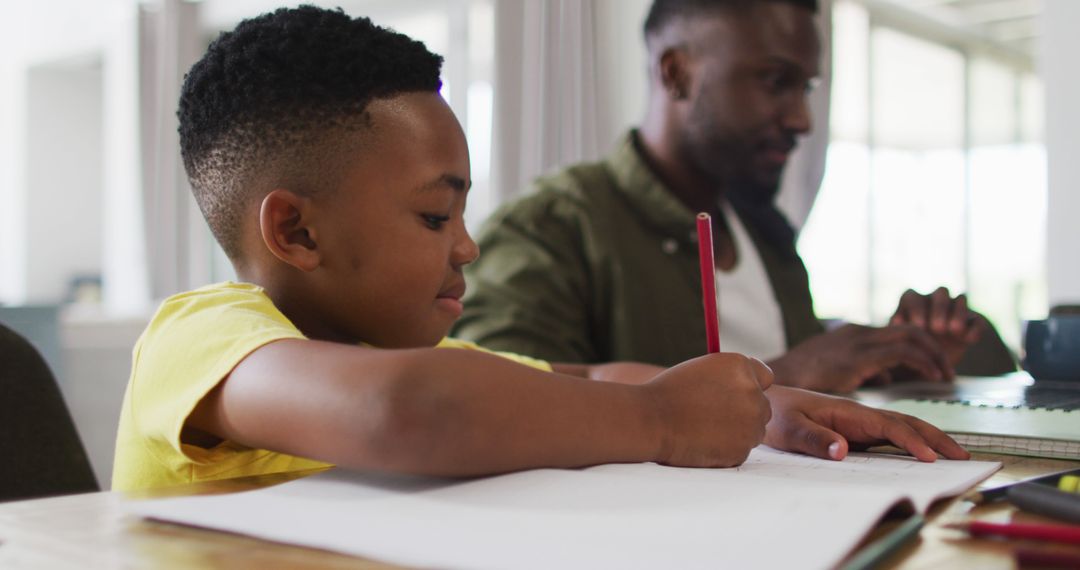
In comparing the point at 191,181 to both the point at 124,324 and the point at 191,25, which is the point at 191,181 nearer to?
the point at 124,324

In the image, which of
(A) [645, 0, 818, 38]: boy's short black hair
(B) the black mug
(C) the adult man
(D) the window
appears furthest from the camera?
(D) the window

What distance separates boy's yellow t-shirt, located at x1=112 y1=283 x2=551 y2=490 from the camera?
55 centimetres

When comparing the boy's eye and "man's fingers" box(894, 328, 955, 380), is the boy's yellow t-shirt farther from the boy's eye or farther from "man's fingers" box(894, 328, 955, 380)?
"man's fingers" box(894, 328, 955, 380)

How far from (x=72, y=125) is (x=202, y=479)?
16.3ft

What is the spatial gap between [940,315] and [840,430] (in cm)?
66

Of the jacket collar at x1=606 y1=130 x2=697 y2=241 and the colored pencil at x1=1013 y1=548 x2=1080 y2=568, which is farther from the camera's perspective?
the jacket collar at x1=606 y1=130 x2=697 y2=241

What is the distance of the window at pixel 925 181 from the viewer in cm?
569

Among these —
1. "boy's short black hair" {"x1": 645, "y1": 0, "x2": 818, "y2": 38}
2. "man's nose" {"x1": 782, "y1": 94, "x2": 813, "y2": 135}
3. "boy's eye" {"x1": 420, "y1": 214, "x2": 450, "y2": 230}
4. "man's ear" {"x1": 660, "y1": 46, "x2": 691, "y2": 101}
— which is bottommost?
"boy's eye" {"x1": 420, "y1": 214, "x2": 450, "y2": 230}

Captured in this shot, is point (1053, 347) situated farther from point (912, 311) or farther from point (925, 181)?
point (925, 181)

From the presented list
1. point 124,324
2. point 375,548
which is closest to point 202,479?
point 375,548

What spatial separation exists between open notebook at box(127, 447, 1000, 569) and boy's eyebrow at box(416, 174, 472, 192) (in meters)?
0.26

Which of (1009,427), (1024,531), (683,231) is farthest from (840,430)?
(683,231)

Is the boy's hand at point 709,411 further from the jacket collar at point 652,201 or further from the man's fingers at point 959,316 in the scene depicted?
the jacket collar at point 652,201

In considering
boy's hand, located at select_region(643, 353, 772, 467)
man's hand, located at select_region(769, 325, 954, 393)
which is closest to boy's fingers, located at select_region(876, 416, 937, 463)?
boy's hand, located at select_region(643, 353, 772, 467)
